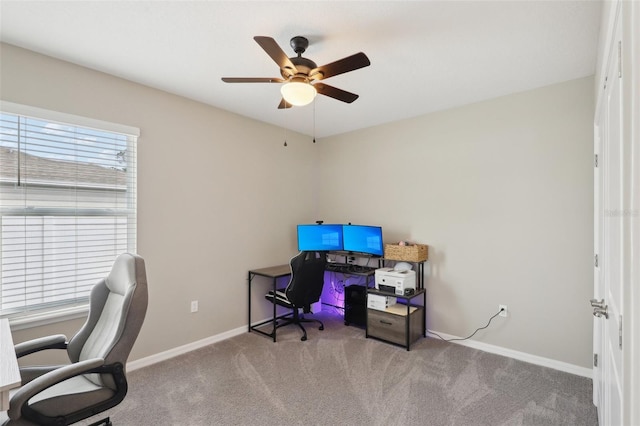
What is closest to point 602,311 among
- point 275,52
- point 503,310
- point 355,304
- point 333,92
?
point 503,310

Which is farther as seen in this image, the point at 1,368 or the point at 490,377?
the point at 490,377

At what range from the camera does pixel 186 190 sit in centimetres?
325

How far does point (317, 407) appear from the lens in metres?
2.30

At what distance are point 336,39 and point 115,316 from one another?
88.0 inches

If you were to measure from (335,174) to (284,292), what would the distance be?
6.09 feet

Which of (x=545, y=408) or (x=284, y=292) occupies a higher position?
(x=284, y=292)

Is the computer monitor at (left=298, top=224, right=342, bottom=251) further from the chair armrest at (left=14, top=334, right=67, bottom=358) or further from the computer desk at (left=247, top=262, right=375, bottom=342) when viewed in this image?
the chair armrest at (left=14, top=334, right=67, bottom=358)

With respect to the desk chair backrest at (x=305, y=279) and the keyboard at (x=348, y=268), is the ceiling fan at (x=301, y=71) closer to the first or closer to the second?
the desk chair backrest at (x=305, y=279)

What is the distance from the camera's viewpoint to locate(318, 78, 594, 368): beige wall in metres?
2.76

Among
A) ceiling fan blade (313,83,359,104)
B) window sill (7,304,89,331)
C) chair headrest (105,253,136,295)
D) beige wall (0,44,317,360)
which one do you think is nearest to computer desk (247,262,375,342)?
beige wall (0,44,317,360)

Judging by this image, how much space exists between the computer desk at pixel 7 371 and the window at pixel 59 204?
0.80 meters

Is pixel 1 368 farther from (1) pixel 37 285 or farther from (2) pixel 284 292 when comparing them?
(2) pixel 284 292

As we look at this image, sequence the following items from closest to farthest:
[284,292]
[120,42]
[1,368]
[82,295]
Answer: [1,368], [120,42], [82,295], [284,292]

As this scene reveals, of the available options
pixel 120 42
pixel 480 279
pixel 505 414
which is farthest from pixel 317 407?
pixel 120 42
